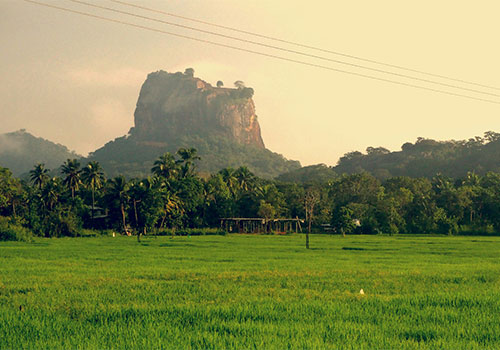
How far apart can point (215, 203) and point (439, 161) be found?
107329mm

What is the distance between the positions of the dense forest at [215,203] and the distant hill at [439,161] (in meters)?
53.1

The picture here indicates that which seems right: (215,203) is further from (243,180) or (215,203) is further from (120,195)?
(120,195)

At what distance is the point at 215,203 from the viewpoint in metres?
96.4

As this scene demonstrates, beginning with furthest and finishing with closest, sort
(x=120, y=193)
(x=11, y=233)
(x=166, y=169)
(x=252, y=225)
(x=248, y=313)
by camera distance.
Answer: (x=252, y=225) → (x=166, y=169) → (x=120, y=193) → (x=11, y=233) → (x=248, y=313)

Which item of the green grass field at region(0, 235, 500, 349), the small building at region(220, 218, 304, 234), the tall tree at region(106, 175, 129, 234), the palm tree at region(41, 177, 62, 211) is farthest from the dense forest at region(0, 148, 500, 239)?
the green grass field at region(0, 235, 500, 349)

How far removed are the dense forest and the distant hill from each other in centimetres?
5313

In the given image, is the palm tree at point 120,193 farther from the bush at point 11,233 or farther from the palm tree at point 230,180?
the palm tree at point 230,180

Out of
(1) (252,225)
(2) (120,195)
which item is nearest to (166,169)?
(1) (252,225)

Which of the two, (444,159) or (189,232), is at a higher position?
(444,159)

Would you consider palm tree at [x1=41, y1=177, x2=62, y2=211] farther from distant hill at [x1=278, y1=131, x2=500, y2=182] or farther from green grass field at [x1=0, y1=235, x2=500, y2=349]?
distant hill at [x1=278, y1=131, x2=500, y2=182]

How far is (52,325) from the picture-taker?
9.68 meters

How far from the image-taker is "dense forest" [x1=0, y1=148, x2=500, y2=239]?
7419 centimetres

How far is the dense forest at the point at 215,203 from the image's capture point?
74.2 m

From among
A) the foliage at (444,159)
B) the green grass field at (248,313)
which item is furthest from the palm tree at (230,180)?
the green grass field at (248,313)
